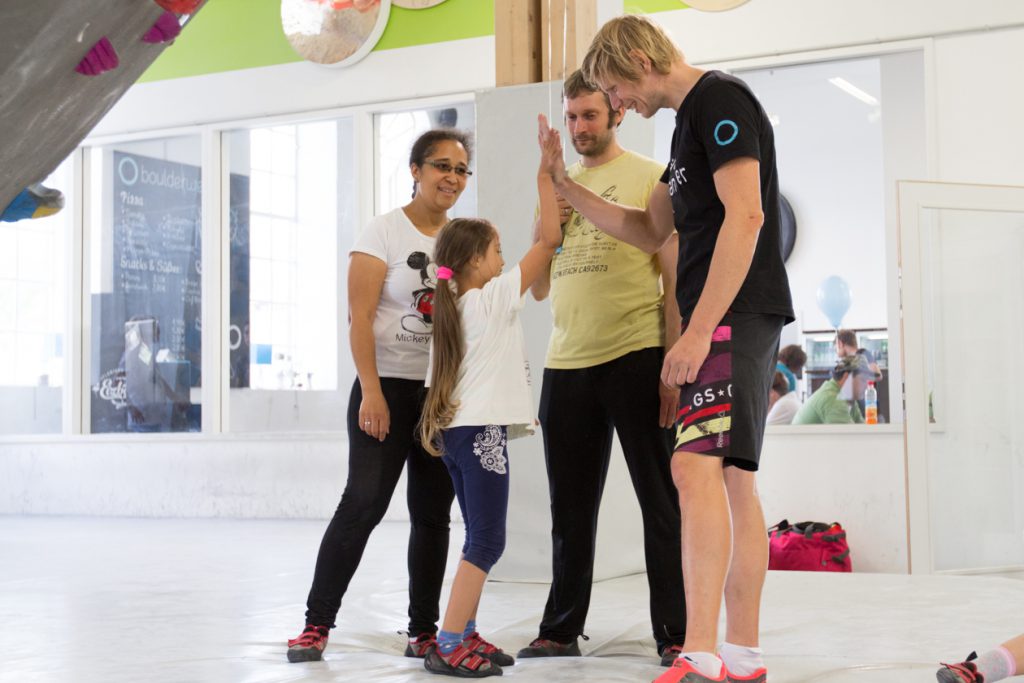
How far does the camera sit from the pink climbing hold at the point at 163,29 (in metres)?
1.13

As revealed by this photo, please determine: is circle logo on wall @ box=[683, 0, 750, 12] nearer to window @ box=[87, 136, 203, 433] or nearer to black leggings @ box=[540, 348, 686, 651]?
window @ box=[87, 136, 203, 433]

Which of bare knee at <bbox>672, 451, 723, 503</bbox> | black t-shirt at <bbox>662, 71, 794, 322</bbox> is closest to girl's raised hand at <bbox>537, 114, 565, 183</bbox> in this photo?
black t-shirt at <bbox>662, 71, 794, 322</bbox>

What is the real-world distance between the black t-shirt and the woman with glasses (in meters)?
0.80

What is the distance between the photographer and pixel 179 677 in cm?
250

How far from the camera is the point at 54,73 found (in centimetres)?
108

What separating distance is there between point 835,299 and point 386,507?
5312 mm

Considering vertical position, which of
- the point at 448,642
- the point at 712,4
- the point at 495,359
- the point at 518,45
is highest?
the point at 712,4

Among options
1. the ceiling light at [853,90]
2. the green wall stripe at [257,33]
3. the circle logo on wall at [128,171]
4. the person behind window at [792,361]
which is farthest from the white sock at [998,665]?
the circle logo on wall at [128,171]

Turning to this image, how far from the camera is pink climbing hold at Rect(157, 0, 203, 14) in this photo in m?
1.11

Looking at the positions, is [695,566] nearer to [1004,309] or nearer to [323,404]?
[1004,309]

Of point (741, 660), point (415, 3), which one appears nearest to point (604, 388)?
point (741, 660)

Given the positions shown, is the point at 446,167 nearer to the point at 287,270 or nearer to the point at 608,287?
the point at 608,287

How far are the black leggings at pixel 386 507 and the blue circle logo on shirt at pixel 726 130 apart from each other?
1.04 meters

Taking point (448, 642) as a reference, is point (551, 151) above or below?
above
